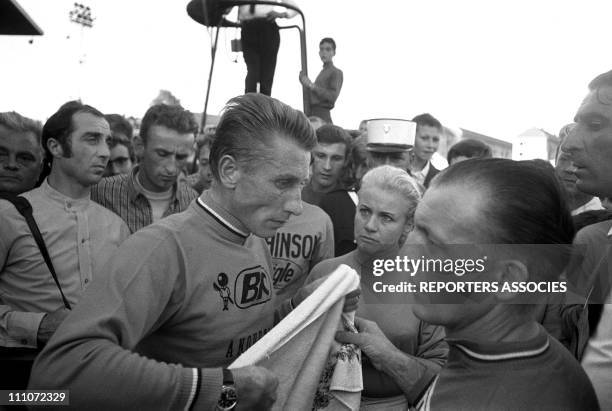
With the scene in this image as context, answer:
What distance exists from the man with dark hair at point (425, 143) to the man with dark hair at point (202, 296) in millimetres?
3777

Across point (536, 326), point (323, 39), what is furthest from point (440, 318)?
point (323, 39)

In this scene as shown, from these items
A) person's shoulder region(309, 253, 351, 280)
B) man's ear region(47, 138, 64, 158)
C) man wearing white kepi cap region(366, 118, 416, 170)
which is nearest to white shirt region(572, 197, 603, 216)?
man wearing white kepi cap region(366, 118, 416, 170)

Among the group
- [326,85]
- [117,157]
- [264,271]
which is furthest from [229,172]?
[326,85]

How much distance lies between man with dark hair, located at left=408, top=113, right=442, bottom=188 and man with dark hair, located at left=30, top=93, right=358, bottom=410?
3777 mm

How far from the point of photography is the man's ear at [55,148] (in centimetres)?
290

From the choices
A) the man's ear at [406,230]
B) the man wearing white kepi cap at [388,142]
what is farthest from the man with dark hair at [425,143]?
the man's ear at [406,230]

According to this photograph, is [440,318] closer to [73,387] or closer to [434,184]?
[434,184]

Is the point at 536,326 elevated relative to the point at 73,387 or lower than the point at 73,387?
elevated

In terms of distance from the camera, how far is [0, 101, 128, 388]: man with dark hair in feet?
7.64

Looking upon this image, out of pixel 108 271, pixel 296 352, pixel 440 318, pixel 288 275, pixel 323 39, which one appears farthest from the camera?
pixel 323 39

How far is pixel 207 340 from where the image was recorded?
1.62 metres

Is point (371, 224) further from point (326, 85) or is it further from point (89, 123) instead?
point (326, 85)

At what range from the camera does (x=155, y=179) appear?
344 centimetres

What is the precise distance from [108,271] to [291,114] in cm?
80
